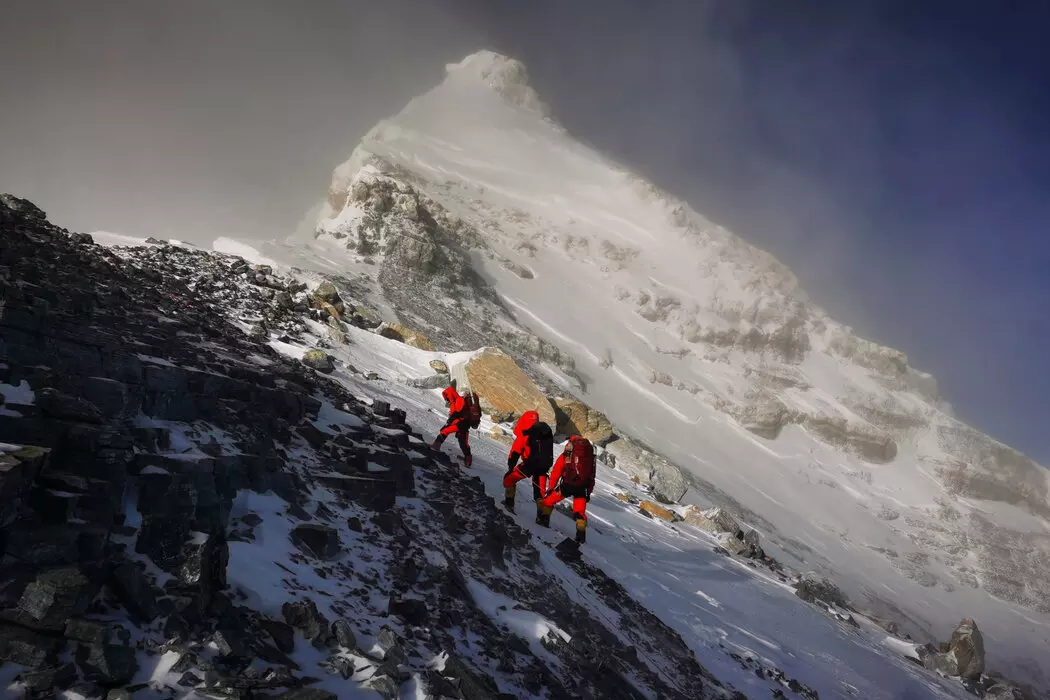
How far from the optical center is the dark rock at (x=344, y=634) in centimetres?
383

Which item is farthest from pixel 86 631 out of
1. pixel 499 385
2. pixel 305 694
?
pixel 499 385

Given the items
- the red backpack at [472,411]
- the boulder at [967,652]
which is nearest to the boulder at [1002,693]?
the boulder at [967,652]

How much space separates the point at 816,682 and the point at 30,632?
11073mm

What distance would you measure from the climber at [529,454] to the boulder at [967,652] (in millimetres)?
15878

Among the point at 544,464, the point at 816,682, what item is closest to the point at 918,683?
the point at 816,682

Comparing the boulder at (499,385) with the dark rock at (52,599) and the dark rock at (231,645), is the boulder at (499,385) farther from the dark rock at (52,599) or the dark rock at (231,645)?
the dark rock at (52,599)

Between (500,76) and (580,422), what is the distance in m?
70.6

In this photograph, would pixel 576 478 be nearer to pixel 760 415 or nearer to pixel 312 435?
pixel 312 435

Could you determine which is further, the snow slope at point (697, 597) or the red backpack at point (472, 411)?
the red backpack at point (472, 411)

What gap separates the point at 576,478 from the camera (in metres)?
8.48

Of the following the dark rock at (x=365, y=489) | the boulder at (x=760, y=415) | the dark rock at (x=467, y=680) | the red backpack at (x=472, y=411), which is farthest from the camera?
the boulder at (x=760, y=415)

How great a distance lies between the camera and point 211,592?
355 centimetres

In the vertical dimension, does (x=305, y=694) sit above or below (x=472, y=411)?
below

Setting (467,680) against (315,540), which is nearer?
(467,680)
